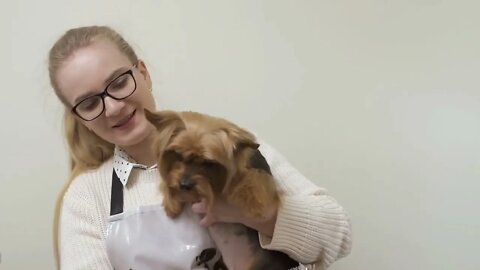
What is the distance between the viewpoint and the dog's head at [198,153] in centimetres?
103

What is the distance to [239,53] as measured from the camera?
1824 mm

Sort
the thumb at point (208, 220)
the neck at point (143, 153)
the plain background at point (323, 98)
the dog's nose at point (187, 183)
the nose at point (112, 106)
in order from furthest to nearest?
the plain background at point (323, 98)
the neck at point (143, 153)
the nose at point (112, 106)
the thumb at point (208, 220)
the dog's nose at point (187, 183)

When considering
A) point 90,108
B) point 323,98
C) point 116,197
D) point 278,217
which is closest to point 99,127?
point 90,108

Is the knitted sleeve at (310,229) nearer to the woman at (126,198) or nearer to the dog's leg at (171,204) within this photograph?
the woman at (126,198)

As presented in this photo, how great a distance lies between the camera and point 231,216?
1128 millimetres

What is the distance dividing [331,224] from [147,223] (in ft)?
1.50

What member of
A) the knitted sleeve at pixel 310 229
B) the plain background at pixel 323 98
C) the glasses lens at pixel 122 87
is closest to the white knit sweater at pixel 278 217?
the knitted sleeve at pixel 310 229

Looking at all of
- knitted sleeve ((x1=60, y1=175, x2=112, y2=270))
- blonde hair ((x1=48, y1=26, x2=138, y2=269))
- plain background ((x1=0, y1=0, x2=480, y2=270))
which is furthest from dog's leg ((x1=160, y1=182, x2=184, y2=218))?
plain background ((x1=0, y1=0, x2=480, y2=270))

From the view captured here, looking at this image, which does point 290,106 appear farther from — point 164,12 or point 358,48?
point 164,12

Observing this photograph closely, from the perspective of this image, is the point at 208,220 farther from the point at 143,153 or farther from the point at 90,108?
the point at 90,108

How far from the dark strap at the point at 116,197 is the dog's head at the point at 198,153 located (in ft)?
0.79

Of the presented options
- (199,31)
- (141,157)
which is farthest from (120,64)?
(199,31)

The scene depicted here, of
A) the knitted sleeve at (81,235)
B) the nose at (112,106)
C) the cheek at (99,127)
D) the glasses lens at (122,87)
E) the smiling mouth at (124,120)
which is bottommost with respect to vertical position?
the knitted sleeve at (81,235)

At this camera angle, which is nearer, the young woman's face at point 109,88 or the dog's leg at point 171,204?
the dog's leg at point 171,204
